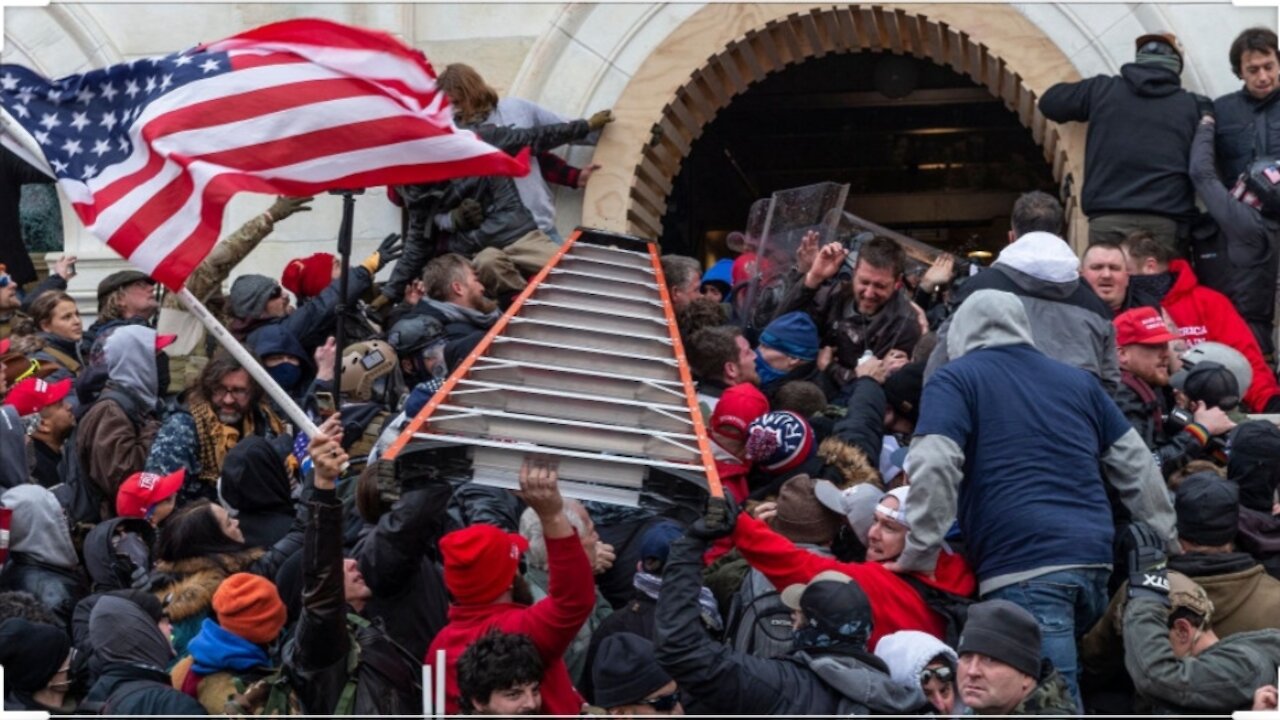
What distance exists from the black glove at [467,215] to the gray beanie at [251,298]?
3.99ft

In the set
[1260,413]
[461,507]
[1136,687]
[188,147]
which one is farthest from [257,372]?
[1260,413]

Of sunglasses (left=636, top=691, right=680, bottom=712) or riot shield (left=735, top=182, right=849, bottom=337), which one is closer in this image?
sunglasses (left=636, top=691, right=680, bottom=712)

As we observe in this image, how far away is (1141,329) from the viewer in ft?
37.3

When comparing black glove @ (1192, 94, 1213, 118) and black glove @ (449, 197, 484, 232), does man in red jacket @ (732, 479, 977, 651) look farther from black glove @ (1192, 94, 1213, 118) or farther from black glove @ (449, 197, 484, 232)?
black glove @ (449, 197, 484, 232)

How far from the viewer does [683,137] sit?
15438 mm

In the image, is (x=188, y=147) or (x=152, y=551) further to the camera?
(x=152, y=551)

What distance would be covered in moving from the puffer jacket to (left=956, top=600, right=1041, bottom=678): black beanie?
393mm

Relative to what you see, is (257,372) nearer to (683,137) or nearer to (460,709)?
(460,709)

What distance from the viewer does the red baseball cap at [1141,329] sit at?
1135 centimetres

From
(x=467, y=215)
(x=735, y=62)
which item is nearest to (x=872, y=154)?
(x=735, y=62)

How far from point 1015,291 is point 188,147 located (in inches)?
142

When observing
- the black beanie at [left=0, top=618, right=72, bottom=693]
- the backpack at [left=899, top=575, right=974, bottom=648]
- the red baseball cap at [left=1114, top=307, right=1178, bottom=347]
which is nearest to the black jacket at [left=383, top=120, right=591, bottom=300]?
the red baseball cap at [left=1114, top=307, right=1178, bottom=347]

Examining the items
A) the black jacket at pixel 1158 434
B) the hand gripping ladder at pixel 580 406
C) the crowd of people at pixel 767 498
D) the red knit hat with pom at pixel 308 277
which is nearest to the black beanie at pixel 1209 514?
the crowd of people at pixel 767 498

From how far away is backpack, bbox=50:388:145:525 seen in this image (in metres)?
12.4
